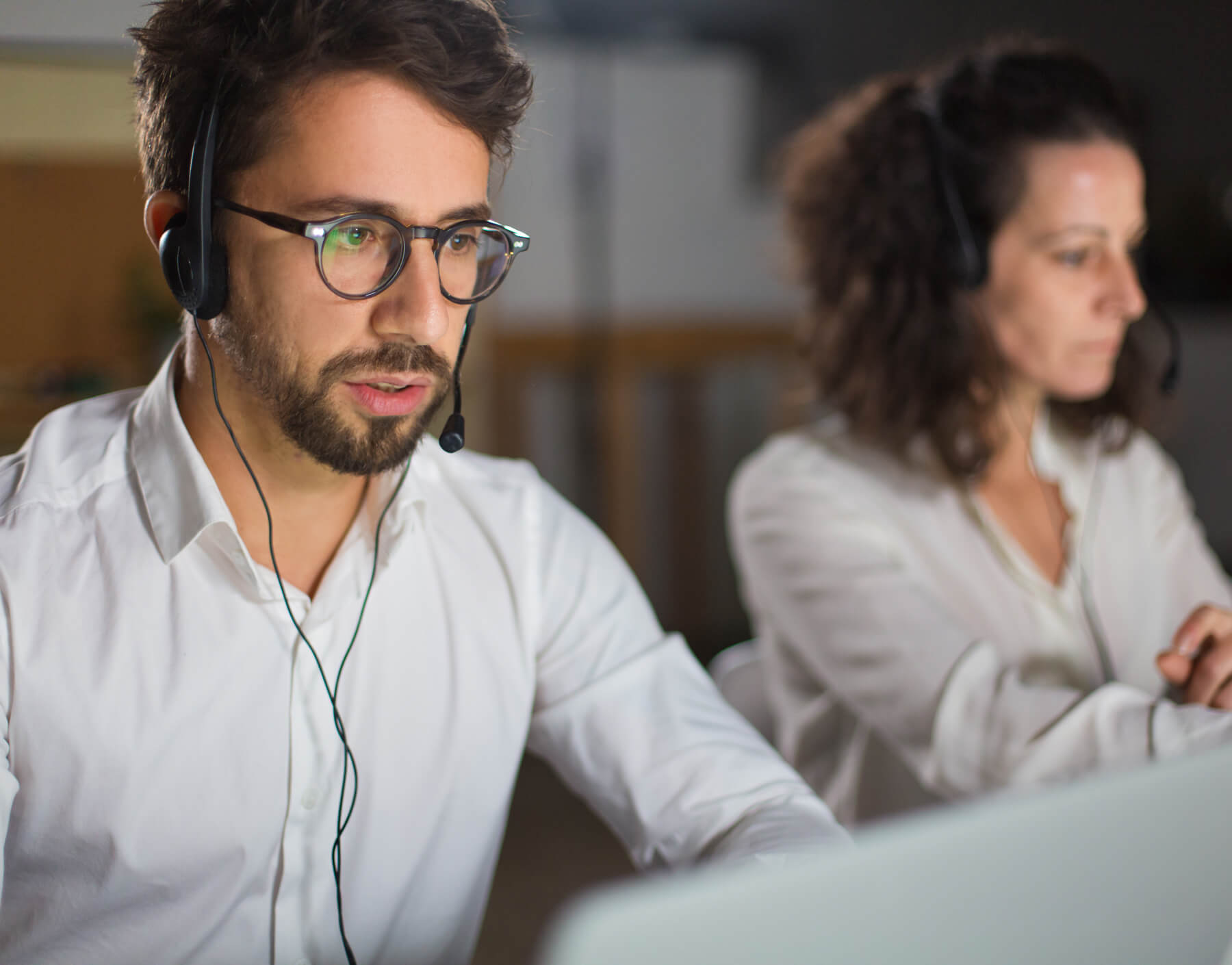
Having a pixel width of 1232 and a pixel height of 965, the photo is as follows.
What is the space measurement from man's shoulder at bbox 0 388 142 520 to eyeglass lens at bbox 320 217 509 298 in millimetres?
246

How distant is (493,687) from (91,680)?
32 cm

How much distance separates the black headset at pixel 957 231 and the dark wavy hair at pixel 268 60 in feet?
2.24

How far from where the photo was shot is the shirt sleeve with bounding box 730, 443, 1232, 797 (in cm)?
96

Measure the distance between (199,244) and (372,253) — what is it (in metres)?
0.12

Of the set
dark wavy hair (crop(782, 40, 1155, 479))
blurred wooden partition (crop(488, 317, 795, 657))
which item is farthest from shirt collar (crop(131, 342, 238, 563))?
blurred wooden partition (crop(488, 317, 795, 657))

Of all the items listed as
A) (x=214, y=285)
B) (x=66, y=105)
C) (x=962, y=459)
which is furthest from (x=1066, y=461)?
(x=66, y=105)

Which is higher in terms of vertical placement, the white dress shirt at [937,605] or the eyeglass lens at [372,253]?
the eyeglass lens at [372,253]

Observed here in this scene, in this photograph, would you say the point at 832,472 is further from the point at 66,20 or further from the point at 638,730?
the point at 66,20

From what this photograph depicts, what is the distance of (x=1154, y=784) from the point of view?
41 centimetres

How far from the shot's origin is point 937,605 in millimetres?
1148

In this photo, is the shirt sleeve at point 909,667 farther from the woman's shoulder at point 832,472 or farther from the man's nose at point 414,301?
the man's nose at point 414,301

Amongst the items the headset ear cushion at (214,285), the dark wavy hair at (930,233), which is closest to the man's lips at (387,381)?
the headset ear cushion at (214,285)

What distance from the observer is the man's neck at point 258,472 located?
32.2 inches

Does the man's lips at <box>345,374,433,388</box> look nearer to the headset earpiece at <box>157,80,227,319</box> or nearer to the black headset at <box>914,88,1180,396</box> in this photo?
the headset earpiece at <box>157,80,227,319</box>
